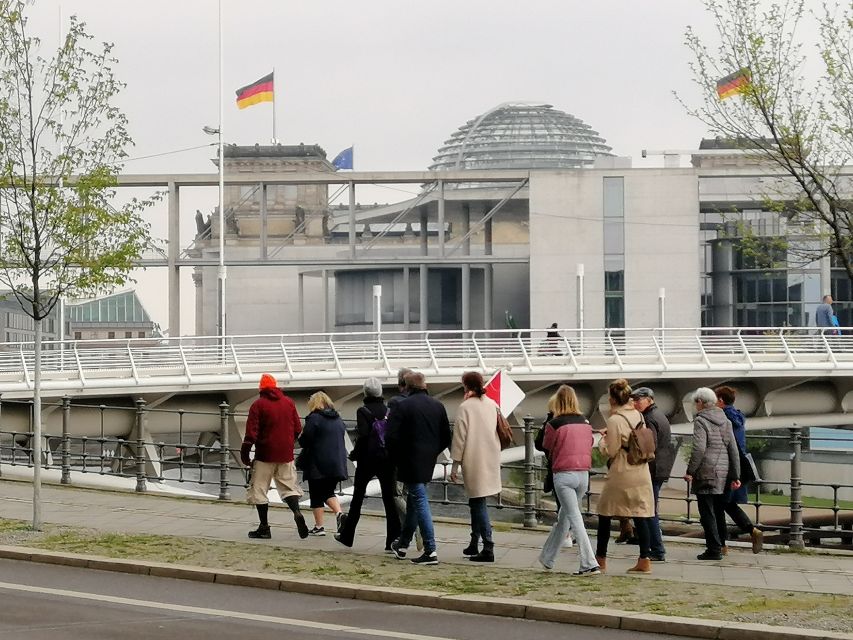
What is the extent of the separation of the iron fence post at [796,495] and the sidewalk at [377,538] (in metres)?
0.40

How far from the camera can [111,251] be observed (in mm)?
16938

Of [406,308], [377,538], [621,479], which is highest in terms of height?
[406,308]

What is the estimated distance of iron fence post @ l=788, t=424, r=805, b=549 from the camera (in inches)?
599

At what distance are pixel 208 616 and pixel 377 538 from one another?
4794 mm

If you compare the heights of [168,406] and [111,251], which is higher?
[111,251]

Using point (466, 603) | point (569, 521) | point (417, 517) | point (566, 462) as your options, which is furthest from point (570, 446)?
point (466, 603)

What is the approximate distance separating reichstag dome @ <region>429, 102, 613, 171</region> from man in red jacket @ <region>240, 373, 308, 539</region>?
93.1 meters

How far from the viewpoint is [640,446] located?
1311 centimetres

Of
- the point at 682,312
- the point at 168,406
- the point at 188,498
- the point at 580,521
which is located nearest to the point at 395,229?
the point at 682,312

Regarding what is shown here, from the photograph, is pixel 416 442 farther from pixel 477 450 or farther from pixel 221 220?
pixel 221 220

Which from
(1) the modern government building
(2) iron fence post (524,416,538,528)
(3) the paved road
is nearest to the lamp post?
(1) the modern government building

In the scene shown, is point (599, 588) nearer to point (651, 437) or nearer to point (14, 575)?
point (651, 437)

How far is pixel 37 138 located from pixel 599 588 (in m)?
8.05

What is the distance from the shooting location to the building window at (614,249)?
7800cm
